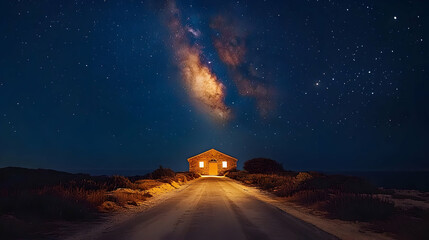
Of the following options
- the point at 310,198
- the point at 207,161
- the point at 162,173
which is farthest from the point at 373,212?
the point at 207,161

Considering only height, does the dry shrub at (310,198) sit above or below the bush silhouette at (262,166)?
below

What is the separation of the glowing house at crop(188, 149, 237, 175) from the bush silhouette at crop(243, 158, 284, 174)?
1147 cm

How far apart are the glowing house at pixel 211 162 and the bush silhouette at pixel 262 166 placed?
11473 mm

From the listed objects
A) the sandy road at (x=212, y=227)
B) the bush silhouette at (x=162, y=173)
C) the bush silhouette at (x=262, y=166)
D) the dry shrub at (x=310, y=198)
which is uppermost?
the bush silhouette at (x=262, y=166)

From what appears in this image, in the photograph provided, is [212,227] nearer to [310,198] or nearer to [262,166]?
[310,198]

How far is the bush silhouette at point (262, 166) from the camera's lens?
2203 inches

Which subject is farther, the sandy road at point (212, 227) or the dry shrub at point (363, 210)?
the dry shrub at point (363, 210)

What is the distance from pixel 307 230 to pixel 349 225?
2.44 metres

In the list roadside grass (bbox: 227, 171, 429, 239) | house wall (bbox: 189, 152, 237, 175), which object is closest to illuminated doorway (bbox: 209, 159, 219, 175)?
house wall (bbox: 189, 152, 237, 175)

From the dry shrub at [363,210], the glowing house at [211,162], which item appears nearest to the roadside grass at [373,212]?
the dry shrub at [363,210]

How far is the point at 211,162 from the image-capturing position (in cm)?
7038

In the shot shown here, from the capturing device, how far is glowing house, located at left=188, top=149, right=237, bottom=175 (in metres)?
70.1

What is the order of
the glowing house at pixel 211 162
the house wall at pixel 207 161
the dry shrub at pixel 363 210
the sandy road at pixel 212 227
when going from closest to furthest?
the sandy road at pixel 212 227 < the dry shrub at pixel 363 210 < the glowing house at pixel 211 162 < the house wall at pixel 207 161

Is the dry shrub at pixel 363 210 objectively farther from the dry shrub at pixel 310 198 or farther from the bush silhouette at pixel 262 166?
the bush silhouette at pixel 262 166
